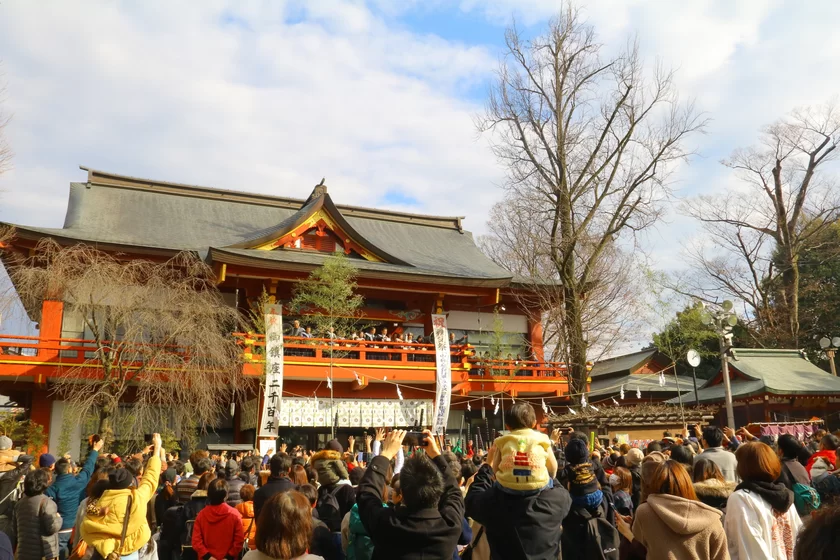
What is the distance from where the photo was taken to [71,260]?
1485 centimetres

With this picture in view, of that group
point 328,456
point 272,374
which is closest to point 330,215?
point 272,374

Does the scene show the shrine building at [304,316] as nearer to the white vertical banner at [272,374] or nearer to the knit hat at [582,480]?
the white vertical banner at [272,374]

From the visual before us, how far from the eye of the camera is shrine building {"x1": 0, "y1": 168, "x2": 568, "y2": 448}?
1659 centimetres

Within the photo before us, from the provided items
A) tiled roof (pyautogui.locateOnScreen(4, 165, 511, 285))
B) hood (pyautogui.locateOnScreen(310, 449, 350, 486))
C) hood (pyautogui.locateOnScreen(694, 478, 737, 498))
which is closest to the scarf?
hood (pyautogui.locateOnScreen(694, 478, 737, 498))

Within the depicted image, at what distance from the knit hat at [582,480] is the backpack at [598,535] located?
13 centimetres

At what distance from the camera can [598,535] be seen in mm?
4363

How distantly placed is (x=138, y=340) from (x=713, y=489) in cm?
1323

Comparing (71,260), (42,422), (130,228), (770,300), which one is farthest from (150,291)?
(770,300)

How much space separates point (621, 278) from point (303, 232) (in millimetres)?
13294

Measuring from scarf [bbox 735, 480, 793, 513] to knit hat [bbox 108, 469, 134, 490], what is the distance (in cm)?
424

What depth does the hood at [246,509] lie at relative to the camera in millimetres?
5613

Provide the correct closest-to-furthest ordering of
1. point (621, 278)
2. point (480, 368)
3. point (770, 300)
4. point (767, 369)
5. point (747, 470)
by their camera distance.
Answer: point (747, 470) → point (480, 368) → point (767, 369) → point (621, 278) → point (770, 300)

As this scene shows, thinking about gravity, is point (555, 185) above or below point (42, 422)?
above

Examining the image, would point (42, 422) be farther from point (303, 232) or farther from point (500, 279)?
point (500, 279)
